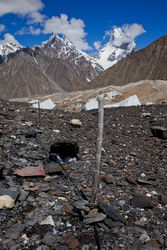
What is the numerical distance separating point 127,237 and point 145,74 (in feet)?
270

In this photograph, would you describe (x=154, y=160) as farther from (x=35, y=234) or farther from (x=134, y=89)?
(x=134, y=89)

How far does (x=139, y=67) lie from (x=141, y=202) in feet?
Answer: 283

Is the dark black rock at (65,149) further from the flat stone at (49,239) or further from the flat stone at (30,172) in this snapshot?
the flat stone at (49,239)

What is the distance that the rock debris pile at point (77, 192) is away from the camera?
2.63 m

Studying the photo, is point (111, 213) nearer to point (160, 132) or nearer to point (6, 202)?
point (6, 202)

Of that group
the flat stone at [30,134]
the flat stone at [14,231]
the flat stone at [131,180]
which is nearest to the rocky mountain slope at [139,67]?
the flat stone at [30,134]

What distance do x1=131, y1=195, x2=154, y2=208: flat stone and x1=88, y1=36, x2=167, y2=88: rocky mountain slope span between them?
7685 centimetres

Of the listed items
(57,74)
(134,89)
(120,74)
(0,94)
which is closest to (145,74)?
(120,74)

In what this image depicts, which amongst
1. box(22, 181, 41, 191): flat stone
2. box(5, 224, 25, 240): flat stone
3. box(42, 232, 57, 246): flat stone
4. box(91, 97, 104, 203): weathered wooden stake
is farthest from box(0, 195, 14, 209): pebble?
box(91, 97, 104, 203): weathered wooden stake

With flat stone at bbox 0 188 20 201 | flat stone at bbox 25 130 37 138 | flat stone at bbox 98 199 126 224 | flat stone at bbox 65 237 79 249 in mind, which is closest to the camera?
flat stone at bbox 65 237 79 249

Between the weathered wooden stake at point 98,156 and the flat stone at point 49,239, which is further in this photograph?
the weathered wooden stake at point 98,156

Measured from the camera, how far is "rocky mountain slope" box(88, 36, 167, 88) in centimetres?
7819

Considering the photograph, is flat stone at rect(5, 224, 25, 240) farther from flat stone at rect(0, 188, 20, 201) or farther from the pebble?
flat stone at rect(0, 188, 20, 201)

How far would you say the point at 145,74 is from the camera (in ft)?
258
